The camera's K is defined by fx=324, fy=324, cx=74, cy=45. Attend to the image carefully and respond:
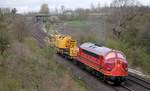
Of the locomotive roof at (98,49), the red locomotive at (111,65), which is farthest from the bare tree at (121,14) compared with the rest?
the red locomotive at (111,65)

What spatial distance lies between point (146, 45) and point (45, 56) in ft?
47.4

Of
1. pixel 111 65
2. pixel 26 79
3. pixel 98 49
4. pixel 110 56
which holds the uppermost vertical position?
pixel 98 49

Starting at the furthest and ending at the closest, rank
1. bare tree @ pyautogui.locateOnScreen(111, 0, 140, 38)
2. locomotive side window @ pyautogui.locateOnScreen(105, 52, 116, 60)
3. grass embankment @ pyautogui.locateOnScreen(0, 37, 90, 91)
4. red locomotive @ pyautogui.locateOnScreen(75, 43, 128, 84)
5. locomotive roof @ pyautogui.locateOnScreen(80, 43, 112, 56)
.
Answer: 1. bare tree @ pyautogui.locateOnScreen(111, 0, 140, 38)
2. locomotive roof @ pyautogui.locateOnScreen(80, 43, 112, 56)
3. locomotive side window @ pyautogui.locateOnScreen(105, 52, 116, 60)
4. red locomotive @ pyautogui.locateOnScreen(75, 43, 128, 84)
5. grass embankment @ pyautogui.locateOnScreen(0, 37, 90, 91)

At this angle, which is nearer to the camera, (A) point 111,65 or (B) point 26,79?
(B) point 26,79

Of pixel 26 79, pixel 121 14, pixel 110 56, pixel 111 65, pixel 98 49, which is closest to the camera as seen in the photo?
pixel 26 79

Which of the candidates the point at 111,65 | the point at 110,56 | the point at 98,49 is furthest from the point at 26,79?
the point at 98,49

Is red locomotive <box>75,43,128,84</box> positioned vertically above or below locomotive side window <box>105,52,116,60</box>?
below

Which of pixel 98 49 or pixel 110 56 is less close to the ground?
pixel 98 49

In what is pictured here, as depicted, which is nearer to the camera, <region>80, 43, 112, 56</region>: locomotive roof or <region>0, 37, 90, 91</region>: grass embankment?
<region>0, 37, 90, 91</region>: grass embankment

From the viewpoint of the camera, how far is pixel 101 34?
2295 inches

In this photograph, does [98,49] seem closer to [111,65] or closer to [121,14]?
[111,65]

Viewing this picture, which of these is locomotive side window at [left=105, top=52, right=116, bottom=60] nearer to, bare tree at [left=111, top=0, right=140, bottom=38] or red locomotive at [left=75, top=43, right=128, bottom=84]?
red locomotive at [left=75, top=43, right=128, bottom=84]

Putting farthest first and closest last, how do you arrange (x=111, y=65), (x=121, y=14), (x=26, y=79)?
(x=121, y=14), (x=111, y=65), (x=26, y=79)

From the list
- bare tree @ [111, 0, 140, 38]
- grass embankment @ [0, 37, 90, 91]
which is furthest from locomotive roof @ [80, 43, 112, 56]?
bare tree @ [111, 0, 140, 38]
